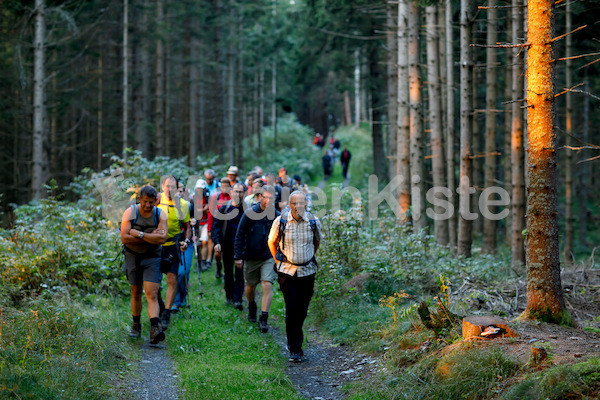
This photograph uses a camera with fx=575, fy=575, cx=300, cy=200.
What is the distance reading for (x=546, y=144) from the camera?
657cm

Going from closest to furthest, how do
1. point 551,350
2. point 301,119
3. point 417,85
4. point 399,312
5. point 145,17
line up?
point 551,350
point 399,312
point 417,85
point 145,17
point 301,119

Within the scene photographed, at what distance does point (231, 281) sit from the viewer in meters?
10.9

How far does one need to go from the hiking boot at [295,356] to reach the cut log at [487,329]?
2596mm

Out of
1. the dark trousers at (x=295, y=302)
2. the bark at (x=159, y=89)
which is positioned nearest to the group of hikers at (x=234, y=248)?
the dark trousers at (x=295, y=302)

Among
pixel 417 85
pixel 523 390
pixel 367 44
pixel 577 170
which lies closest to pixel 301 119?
pixel 577 170

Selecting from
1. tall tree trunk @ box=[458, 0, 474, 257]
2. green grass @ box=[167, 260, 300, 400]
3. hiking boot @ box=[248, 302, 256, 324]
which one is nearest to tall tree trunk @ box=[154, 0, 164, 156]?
green grass @ box=[167, 260, 300, 400]

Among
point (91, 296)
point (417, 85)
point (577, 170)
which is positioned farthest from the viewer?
point (577, 170)

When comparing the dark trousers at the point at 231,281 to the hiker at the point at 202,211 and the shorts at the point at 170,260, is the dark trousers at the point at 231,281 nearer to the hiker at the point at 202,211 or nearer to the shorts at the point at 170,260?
the shorts at the point at 170,260

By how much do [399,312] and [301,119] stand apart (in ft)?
229

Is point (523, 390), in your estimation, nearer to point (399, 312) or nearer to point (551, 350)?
point (551, 350)

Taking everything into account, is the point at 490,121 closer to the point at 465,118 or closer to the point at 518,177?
the point at 518,177

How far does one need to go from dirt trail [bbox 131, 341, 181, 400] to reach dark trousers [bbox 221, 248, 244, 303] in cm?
250

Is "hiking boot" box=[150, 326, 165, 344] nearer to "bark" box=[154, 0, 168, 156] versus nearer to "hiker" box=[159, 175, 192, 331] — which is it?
"hiker" box=[159, 175, 192, 331]

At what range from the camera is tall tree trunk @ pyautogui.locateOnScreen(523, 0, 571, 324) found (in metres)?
6.59
